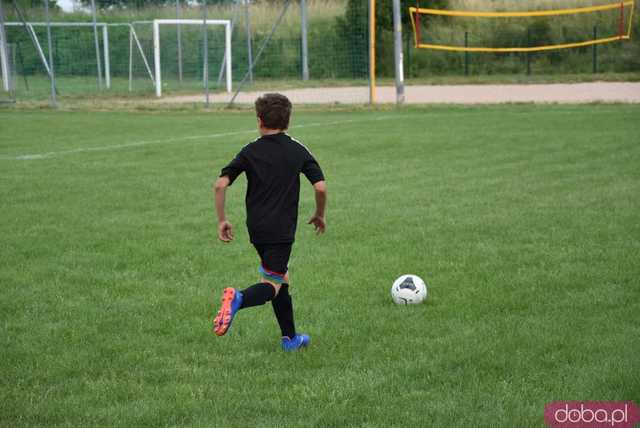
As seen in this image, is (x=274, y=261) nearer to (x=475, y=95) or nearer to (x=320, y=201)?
(x=320, y=201)

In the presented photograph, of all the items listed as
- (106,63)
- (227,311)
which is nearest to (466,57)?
(106,63)

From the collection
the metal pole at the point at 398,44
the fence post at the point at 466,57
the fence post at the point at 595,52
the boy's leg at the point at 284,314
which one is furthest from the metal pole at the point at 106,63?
the boy's leg at the point at 284,314

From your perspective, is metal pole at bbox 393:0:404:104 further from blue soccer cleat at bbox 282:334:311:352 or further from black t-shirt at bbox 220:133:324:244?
blue soccer cleat at bbox 282:334:311:352

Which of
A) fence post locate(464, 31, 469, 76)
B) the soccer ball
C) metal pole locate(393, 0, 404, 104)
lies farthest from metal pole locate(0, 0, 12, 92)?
the soccer ball

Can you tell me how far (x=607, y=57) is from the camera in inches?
1324

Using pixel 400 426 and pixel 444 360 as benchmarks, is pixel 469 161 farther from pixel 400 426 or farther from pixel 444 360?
pixel 400 426

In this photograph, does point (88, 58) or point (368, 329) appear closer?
point (368, 329)

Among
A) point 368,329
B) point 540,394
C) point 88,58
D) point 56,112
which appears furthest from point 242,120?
point 540,394

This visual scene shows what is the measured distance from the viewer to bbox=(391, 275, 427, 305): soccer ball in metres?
6.01

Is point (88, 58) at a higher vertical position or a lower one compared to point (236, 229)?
higher

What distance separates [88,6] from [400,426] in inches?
1156

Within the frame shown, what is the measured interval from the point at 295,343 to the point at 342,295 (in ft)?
3.95

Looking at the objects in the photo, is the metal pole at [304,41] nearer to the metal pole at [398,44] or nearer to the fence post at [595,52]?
the metal pole at [398,44]

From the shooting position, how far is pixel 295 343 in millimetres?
5188
